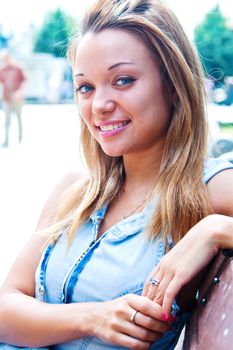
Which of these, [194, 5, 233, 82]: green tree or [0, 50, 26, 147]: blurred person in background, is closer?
[0, 50, 26, 147]: blurred person in background

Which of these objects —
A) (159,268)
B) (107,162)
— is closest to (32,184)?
(107,162)

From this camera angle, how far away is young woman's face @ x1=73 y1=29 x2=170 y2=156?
1.50 m

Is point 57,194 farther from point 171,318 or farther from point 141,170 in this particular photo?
point 171,318

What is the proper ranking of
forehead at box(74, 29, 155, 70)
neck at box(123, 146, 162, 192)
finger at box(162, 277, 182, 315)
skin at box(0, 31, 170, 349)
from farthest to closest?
neck at box(123, 146, 162, 192)
forehead at box(74, 29, 155, 70)
skin at box(0, 31, 170, 349)
finger at box(162, 277, 182, 315)

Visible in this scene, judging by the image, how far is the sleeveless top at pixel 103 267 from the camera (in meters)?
1.41

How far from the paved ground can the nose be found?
46 cm

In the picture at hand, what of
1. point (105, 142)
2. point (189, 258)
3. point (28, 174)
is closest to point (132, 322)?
point (189, 258)

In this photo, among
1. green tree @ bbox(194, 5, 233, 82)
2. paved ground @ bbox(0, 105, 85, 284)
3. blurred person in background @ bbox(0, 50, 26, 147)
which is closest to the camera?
paved ground @ bbox(0, 105, 85, 284)

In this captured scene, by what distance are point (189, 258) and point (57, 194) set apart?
0.65 metres

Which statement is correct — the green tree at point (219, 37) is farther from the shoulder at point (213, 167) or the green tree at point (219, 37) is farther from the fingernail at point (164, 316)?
the fingernail at point (164, 316)

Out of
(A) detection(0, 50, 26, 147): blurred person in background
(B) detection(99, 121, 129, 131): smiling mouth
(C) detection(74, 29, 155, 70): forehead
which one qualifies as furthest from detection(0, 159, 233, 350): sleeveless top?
(A) detection(0, 50, 26, 147): blurred person in background

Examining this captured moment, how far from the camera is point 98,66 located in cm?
151

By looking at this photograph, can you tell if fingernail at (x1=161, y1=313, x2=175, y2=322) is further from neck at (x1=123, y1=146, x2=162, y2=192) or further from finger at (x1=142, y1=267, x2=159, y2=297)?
neck at (x1=123, y1=146, x2=162, y2=192)

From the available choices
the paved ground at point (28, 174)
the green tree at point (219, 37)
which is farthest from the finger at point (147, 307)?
the green tree at point (219, 37)
